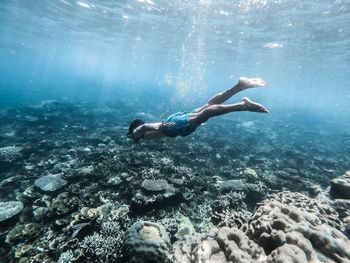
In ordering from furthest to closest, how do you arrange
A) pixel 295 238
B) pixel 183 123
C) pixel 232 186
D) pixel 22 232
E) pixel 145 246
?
1. pixel 232 186
2. pixel 22 232
3. pixel 183 123
4. pixel 145 246
5. pixel 295 238

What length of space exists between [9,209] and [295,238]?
8602 mm

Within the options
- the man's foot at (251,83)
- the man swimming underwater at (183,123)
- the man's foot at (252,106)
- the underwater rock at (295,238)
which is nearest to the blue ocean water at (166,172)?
the underwater rock at (295,238)

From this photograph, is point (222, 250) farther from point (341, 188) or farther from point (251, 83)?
point (341, 188)

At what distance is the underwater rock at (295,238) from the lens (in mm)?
3829

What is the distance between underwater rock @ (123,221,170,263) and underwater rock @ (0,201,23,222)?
468 centimetres

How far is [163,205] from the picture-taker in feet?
27.2

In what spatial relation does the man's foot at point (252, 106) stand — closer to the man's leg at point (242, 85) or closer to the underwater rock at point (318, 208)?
the man's leg at point (242, 85)

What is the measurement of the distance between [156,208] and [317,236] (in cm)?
510

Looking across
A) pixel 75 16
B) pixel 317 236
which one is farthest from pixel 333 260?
pixel 75 16

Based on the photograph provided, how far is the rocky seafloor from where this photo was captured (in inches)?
175

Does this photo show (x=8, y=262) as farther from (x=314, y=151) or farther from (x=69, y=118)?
(x=314, y=151)

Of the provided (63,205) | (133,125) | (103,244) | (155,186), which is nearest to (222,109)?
(133,125)

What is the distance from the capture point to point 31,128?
66.2ft

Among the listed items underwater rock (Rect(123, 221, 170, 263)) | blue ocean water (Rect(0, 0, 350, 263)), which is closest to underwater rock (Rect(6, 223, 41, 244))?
blue ocean water (Rect(0, 0, 350, 263))
